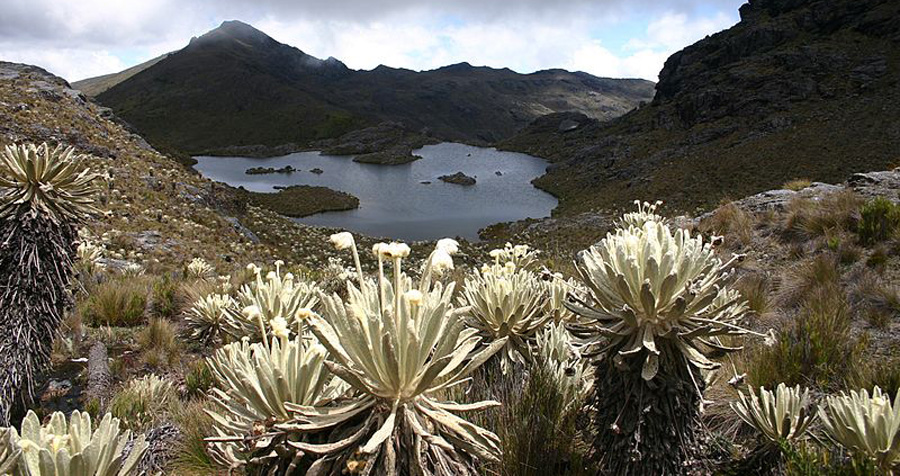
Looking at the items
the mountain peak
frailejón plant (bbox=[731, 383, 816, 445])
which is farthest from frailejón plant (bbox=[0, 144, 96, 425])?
the mountain peak

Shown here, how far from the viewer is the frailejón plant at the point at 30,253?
3641mm

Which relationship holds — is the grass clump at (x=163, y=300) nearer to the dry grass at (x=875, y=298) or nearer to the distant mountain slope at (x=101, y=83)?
the dry grass at (x=875, y=298)

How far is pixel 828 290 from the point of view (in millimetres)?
4371

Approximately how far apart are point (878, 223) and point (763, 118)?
142 ft

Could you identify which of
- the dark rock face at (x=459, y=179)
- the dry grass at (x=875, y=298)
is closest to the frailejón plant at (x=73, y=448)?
the dry grass at (x=875, y=298)

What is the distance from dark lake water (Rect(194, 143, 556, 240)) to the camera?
114 ft

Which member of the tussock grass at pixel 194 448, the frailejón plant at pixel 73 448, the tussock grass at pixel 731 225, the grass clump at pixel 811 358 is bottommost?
the tussock grass at pixel 194 448

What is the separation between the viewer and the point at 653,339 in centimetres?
191

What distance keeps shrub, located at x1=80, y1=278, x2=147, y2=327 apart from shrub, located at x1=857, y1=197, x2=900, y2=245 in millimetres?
8420

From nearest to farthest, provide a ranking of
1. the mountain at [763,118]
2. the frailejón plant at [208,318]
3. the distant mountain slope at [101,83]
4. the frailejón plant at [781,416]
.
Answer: the frailejón plant at [781,416] < the frailejón plant at [208,318] < the mountain at [763,118] < the distant mountain slope at [101,83]

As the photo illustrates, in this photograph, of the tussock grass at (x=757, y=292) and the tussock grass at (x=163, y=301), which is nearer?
the tussock grass at (x=757, y=292)

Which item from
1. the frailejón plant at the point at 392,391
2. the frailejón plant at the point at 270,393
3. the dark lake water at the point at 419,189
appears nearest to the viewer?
the frailejón plant at the point at 392,391

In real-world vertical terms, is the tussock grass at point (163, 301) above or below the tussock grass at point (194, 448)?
below

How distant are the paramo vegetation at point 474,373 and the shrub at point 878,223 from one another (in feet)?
1.77
